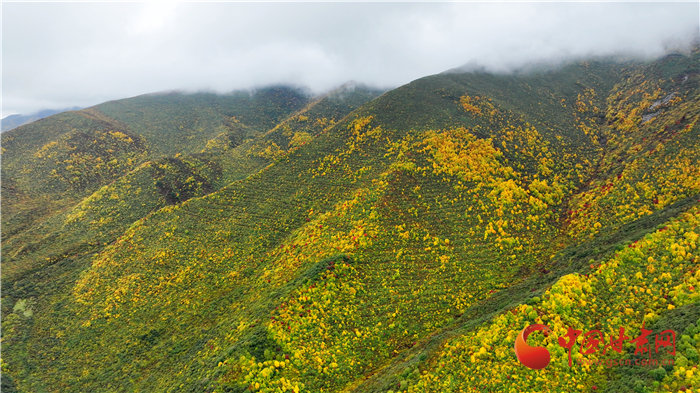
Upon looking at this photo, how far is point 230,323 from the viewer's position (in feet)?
193

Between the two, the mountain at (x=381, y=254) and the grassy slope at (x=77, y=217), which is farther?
the grassy slope at (x=77, y=217)

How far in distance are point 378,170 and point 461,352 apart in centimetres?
6264

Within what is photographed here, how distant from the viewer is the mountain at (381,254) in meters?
42.9

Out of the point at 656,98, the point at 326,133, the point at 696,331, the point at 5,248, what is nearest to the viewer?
the point at 696,331

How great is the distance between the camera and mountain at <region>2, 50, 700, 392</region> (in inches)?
1690

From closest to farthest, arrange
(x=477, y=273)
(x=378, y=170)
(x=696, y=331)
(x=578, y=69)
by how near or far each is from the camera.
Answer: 1. (x=696, y=331)
2. (x=477, y=273)
3. (x=378, y=170)
4. (x=578, y=69)

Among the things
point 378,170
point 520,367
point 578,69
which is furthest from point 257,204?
point 578,69

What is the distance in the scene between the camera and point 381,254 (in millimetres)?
68188

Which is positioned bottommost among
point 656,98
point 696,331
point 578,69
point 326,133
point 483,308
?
point 483,308

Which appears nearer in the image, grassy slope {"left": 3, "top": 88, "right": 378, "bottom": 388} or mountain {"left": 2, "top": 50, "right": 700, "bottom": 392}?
mountain {"left": 2, "top": 50, "right": 700, "bottom": 392}

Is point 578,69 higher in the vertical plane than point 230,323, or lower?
higher

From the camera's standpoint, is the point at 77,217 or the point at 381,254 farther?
the point at 77,217

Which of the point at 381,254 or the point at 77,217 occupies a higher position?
the point at 77,217

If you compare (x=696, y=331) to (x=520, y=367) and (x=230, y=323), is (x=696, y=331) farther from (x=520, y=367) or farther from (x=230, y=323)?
(x=230, y=323)
